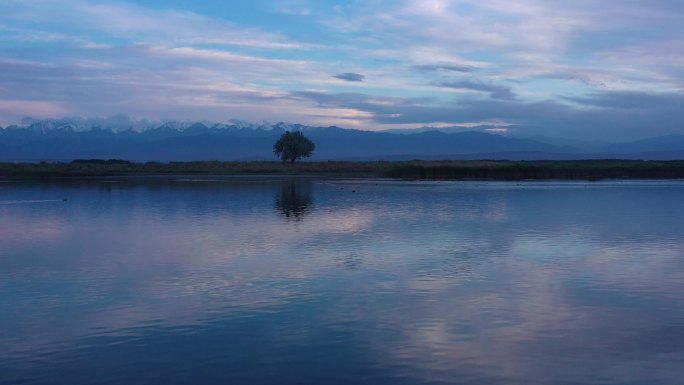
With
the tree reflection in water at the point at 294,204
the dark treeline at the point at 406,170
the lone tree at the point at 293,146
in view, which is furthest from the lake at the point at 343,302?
the lone tree at the point at 293,146

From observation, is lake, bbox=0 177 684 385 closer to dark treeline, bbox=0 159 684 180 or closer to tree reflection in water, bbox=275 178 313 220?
tree reflection in water, bbox=275 178 313 220

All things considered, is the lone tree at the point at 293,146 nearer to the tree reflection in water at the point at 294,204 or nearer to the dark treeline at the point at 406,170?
the dark treeline at the point at 406,170

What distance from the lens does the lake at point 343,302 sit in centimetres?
1180

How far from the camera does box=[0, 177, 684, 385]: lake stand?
11.8 m

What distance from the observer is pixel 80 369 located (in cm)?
1173

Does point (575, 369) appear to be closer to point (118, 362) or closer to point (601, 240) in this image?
point (118, 362)

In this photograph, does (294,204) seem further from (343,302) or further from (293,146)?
(293,146)

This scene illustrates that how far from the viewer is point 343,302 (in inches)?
632

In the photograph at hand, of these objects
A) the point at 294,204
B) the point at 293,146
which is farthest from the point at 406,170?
the point at 294,204

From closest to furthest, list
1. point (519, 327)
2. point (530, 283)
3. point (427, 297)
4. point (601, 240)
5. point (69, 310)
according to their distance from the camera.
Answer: point (519, 327)
point (69, 310)
point (427, 297)
point (530, 283)
point (601, 240)

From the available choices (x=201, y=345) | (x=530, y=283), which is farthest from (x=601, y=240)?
(x=201, y=345)

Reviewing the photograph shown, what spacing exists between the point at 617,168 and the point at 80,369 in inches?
3549

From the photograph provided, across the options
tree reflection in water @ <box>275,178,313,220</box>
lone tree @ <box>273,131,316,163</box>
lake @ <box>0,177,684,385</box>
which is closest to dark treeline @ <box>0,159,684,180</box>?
lone tree @ <box>273,131,316,163</box>

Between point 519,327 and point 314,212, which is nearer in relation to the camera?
point 519,327
